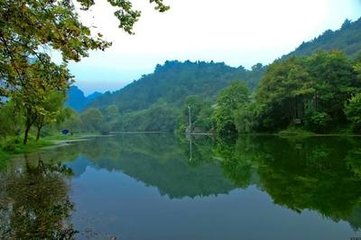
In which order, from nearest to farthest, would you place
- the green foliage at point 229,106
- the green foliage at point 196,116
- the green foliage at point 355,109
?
the green foliage at point 355,109 < the green foliage at point 229,106 < the green foliage at point 196,116

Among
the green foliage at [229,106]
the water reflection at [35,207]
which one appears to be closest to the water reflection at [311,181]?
the water reflection at [35,207]

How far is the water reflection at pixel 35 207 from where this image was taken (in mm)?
13445

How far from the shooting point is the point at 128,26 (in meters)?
11.9

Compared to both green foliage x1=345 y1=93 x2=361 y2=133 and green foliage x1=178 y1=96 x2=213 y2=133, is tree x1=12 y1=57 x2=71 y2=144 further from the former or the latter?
green foliage x1=178 y1=96 x2=213 y2=133

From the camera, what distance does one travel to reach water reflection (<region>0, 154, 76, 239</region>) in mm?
13445

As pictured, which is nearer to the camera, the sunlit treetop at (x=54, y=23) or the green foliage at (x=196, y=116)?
the sunlit treetop at (x=54, y=23)

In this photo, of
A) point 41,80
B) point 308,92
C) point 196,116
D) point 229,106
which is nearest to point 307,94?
point 308,92

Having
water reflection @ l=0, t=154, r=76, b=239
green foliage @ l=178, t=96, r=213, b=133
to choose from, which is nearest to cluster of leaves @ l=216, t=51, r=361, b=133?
green foliage @ l=178, t=96, r=213, b=133

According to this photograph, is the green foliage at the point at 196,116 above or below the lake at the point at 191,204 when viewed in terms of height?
above

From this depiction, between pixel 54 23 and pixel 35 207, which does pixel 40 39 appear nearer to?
pixel 54 23

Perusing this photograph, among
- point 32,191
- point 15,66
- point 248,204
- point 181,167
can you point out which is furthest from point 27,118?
point 15,66

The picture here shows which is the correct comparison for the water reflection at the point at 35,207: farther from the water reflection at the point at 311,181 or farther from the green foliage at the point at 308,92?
the green foliage at the point at 308,92

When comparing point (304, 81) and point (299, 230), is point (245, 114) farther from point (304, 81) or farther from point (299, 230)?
point (299, 230)

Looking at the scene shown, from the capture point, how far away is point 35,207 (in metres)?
17.3
